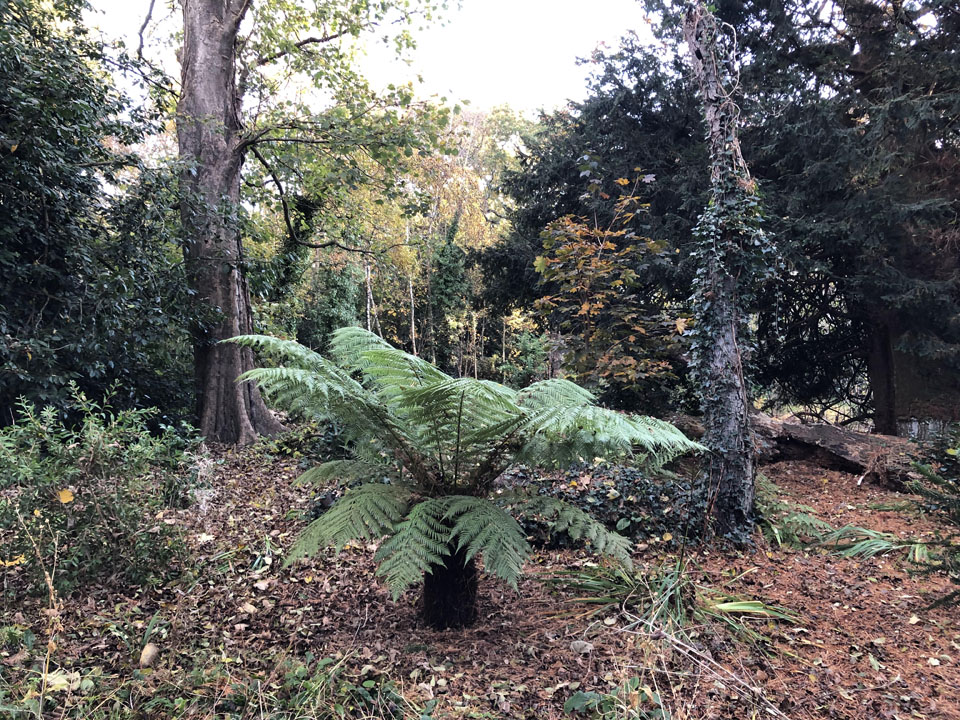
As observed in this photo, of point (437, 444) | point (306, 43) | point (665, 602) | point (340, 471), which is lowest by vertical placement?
point (665, 602)

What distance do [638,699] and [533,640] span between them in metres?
0.57

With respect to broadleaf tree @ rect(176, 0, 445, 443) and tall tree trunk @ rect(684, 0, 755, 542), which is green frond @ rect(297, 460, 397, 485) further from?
broadleaf tree @ rect(176, 0, 445, 443)

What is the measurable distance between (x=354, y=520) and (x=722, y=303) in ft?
9.34

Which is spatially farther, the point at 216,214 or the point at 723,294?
the point at 216,214

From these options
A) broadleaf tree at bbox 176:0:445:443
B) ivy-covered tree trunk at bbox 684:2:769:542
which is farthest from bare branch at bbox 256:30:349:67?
ivy-covered tree trunk at bbox 684:2:769:542

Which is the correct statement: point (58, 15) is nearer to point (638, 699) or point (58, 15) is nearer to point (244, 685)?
point (244, 685)

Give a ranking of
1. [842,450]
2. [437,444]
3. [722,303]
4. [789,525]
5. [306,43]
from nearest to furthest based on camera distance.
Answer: [437,444] → [789,525] → [722,303] → [842,450] → [306,43]

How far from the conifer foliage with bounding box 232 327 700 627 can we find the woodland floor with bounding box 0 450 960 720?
305 mm

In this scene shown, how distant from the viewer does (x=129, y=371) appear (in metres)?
5.10

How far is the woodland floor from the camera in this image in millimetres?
1802

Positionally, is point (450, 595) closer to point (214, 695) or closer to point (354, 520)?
point (354, 520)

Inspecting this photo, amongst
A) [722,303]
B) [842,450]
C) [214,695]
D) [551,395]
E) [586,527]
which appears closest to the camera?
[214,695]

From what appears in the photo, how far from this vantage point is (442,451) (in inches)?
87.0

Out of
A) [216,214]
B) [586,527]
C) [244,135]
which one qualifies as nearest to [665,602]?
[586,527]
